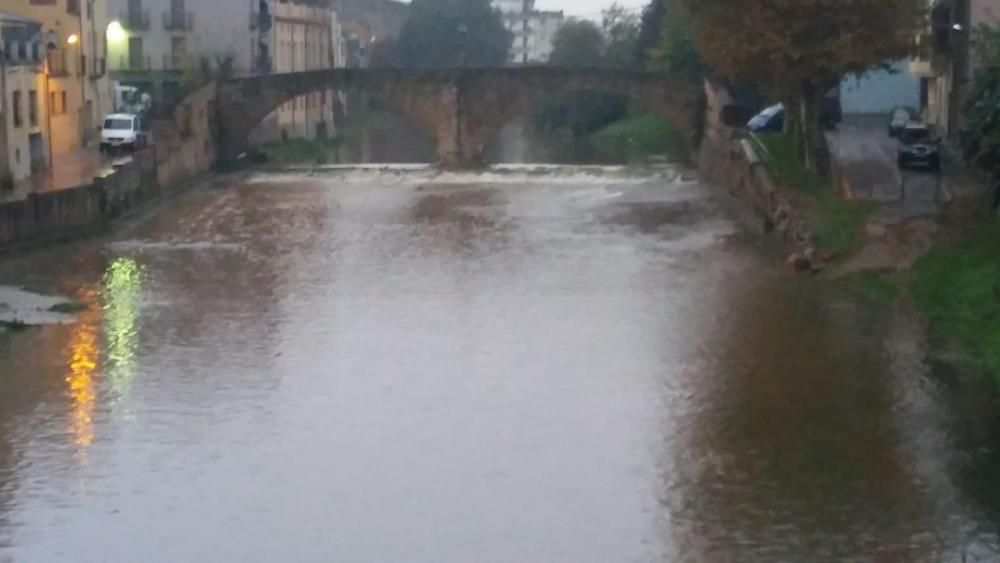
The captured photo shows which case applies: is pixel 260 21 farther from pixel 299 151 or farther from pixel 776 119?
pixel 776 119

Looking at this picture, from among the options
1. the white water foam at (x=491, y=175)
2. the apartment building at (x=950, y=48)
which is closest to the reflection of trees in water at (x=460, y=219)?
the white water foam at (x=491, y=175)

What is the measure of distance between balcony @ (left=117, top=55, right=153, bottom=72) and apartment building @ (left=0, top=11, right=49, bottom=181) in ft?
72.9

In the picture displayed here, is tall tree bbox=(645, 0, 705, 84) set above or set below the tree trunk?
above

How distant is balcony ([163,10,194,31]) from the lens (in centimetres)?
7062

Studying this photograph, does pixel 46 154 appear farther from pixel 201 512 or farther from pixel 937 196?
pixel 201 512

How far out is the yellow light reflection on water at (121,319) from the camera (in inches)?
929

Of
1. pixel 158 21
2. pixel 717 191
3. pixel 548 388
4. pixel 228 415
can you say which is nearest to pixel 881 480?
pixel 548 388

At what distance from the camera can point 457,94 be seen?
60312mm

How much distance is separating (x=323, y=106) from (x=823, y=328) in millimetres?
58461

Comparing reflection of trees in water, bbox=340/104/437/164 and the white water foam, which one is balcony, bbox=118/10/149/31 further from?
the white water foam

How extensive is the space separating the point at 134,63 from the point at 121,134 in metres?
18.5

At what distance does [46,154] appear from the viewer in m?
48.1

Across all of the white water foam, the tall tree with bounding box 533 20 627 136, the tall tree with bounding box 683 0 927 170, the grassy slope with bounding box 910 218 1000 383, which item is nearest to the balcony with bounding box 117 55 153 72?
the white water foam

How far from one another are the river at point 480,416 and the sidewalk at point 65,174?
5899 millimetres
